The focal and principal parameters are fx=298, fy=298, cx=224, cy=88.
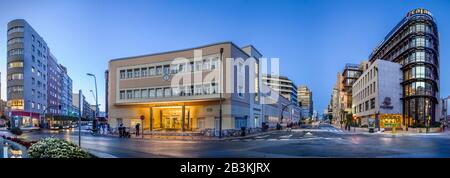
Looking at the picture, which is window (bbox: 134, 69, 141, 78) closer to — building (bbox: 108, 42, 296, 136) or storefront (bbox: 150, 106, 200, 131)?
building (bbox: 108, 42, 296, 136)

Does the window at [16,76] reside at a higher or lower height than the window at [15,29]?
lower

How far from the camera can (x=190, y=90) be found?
35844 millimetres

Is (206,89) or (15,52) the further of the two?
(206,89)

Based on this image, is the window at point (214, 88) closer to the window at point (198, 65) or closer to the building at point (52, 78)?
the window at point (198, 65)

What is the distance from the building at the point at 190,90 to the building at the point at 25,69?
2277cm

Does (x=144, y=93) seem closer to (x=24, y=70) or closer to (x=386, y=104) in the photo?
(x=24, y=70)

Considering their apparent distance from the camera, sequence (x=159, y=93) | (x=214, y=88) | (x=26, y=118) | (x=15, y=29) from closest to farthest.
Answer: (x=15, y=29), (x=26, y=118), (x=214, y=88), (x=159, y=93)

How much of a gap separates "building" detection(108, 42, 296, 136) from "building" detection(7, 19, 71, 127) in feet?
74.7

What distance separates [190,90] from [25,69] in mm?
28971

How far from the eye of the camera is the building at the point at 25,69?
5.38 meters

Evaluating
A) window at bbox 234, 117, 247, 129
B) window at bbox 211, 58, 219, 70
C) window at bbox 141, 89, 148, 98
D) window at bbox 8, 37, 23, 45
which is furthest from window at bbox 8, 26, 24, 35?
window at bbox 141, 89, 148, 98

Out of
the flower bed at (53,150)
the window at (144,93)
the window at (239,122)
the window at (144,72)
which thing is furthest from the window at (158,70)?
the flower bed at (53,150)

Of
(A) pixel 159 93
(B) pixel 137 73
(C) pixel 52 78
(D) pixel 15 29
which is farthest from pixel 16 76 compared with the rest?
(B) pixel 137 73
